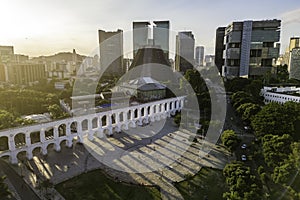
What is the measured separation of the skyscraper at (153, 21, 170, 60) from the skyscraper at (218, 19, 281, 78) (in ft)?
50.2

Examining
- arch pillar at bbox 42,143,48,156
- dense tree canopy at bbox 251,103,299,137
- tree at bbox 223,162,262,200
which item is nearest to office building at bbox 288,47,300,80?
dense tree canopy at bbox 251,103,299,137

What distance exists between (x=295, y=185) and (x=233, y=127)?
10.2m

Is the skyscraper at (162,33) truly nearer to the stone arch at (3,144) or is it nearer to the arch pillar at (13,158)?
the stone arch at (3,144)

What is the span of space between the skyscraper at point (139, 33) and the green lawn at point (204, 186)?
37.9m

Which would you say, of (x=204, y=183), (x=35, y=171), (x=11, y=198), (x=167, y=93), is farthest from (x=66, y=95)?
(x=204, y=183)

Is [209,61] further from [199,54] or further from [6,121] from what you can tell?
[6,121]

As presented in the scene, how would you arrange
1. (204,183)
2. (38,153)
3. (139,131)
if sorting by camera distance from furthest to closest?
(139,131)
(38,153)
(204,183)

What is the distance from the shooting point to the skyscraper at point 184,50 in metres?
52.0

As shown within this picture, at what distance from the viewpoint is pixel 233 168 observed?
9836 mm

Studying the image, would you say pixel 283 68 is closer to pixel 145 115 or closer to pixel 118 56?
pixel 145 115

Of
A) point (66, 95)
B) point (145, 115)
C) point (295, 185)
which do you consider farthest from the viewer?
point (66, 95)

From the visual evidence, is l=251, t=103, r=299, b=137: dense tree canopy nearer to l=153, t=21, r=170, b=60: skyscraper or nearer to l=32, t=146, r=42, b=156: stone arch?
l=32, t=146, r=42, b=156: stone arch

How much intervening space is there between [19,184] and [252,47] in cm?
3653

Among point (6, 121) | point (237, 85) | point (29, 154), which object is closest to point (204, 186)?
point (29, 154)
